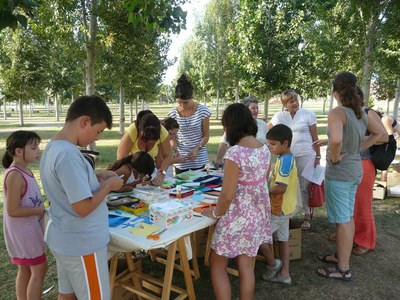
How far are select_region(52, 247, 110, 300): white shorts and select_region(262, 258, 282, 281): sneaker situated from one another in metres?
1.77

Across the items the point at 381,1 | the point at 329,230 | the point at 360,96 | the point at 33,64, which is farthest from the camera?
the point at 33,64

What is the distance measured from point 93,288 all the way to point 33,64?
20.3 meters

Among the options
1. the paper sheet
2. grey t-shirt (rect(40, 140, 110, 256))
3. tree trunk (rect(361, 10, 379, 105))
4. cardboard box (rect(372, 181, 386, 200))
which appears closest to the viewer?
grey t-shirt (rect(40, 140, 110, 256))

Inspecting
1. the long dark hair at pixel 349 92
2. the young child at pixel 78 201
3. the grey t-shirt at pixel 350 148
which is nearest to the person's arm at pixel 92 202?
the young child at pixel 78 201

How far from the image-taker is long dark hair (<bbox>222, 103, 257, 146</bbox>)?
7.17ft

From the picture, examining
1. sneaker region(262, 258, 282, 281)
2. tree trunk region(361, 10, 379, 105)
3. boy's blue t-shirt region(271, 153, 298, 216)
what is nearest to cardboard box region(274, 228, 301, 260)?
sneaker region(262, 258, 282, 281)

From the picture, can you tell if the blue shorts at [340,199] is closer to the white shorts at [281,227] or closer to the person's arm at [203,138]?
the white shorts at [281,227]

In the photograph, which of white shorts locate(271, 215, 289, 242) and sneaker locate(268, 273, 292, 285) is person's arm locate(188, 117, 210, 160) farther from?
sneaker locate(268, 273, 292, 285)

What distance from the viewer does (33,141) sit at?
2299 mm

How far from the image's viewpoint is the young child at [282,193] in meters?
2.73

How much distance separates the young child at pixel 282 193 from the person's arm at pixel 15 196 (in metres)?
1.85

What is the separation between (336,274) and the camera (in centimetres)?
310

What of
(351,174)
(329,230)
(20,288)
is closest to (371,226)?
(329,230)

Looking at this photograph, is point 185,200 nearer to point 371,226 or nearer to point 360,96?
point 360,96
